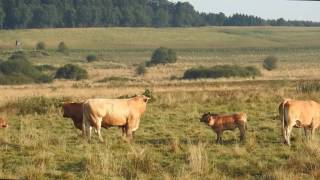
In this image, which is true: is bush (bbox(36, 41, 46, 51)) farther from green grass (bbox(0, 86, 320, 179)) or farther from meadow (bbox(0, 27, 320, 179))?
green grass (bbox(0, 86, 320, 179))

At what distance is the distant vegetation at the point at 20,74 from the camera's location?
59.0 meters

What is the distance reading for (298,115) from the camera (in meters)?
15.7

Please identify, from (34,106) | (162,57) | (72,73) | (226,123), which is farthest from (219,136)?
(162,57)

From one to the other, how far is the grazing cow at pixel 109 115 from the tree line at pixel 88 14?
5720 inches

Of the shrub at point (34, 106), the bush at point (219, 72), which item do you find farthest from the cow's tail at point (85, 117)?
the bush at point (219, 72)

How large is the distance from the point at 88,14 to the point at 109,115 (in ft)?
502

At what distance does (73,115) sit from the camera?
17531 millimetres

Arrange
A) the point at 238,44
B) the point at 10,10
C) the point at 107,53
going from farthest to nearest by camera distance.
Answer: the point at 10,10
the point at 238,44
the point at 107,53

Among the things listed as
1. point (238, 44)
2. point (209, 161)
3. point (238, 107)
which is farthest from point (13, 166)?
point (238, 44)

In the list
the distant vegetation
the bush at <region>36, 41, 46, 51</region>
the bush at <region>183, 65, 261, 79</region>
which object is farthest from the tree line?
the bush at <region>183, 65, 261, 79</region>

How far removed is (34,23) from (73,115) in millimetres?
149054

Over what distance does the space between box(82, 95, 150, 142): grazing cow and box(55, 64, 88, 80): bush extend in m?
45.3

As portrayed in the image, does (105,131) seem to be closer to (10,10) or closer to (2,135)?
(2,135)

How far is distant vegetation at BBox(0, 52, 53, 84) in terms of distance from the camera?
59.0 metres
